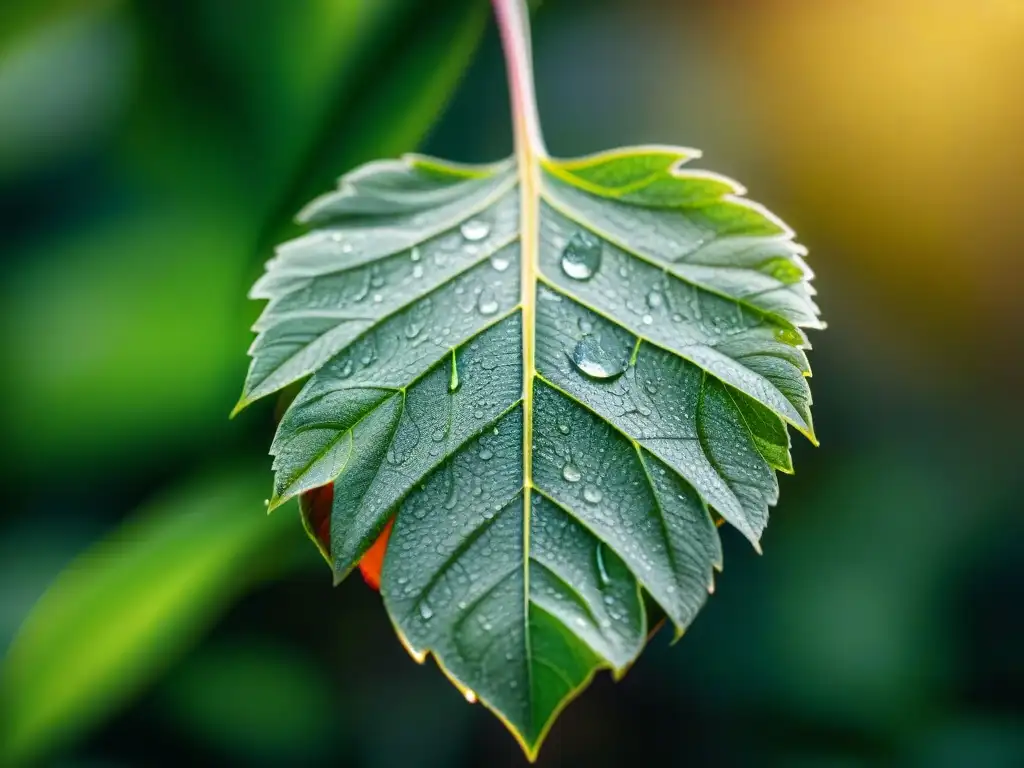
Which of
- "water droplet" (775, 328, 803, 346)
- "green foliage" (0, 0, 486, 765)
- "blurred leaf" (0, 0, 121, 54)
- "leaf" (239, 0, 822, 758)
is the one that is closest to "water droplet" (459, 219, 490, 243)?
"leaf" (239, 0, 822, 758)

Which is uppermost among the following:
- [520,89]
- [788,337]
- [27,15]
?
[27,15]

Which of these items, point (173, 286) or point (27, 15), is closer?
point (27, 15)

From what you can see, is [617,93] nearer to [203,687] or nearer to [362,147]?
[362,147]

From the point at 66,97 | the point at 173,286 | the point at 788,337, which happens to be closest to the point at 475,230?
the point at 788,337

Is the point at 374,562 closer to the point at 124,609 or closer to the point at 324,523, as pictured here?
the point at 324,523

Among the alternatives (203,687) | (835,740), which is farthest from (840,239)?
(203,687)
